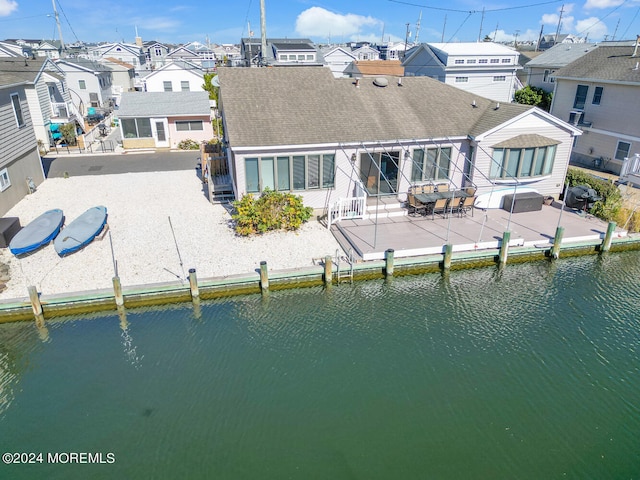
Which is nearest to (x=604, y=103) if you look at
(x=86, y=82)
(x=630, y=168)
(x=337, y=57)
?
(x=630, y=168)

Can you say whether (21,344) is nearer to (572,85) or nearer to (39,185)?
(39,185)

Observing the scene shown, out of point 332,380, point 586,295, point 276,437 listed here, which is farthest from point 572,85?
point 276,437

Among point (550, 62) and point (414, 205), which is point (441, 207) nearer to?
point (414, 205)

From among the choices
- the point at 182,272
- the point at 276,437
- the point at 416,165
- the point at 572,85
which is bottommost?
the point at 276,437

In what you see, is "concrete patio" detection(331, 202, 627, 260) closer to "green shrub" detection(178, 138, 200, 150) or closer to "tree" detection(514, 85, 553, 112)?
"green shrub" detection(178, 138, 200, 150)

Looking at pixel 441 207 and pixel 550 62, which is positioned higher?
pixel 550 62

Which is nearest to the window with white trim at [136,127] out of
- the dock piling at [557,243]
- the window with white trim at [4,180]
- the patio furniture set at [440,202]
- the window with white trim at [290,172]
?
the window with white trim at [4,180]

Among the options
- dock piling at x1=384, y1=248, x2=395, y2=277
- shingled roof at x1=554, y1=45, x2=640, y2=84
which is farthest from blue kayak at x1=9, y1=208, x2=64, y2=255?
shingled roof at x1=554, y1=45, x2=640, y2=84
